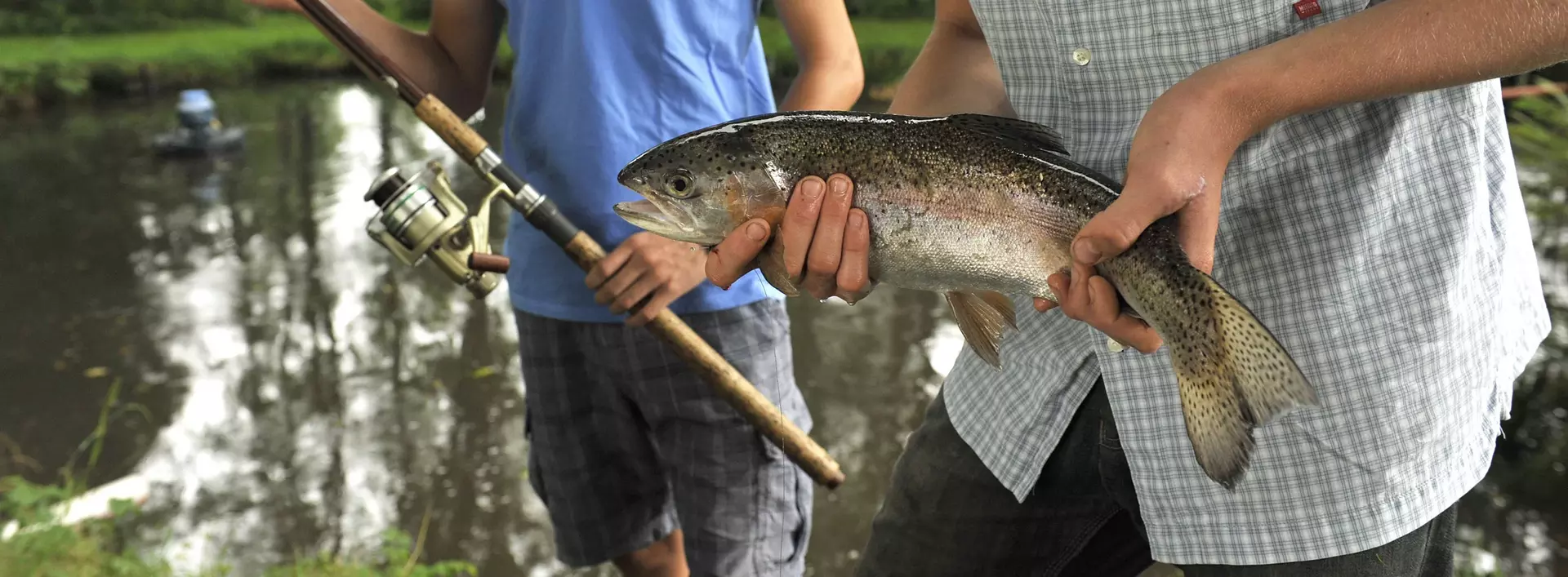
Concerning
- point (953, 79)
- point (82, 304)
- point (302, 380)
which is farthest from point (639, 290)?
point (82, 304)

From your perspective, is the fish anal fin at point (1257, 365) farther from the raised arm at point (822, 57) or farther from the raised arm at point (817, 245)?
the raised arm at point (822, 57)

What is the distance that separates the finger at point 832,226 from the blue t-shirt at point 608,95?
1.12 m

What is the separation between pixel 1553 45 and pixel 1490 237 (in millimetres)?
378

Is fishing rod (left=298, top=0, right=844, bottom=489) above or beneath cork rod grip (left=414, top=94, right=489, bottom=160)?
beneath

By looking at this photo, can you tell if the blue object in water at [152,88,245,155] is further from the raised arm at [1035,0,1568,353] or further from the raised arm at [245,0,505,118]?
the raised arm at [1035,0,1568,353]

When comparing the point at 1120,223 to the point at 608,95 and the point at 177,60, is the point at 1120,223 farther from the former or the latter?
the point at 177,60

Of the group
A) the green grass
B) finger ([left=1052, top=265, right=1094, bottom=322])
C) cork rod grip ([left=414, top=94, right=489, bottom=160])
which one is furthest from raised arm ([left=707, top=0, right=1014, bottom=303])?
the green grass

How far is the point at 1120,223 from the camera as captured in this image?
1.26 metres

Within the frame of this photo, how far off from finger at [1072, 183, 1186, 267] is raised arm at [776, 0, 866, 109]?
4.95ft

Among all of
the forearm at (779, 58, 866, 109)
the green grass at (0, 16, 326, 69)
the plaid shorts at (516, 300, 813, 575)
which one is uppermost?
the forearm at (779, 58, 866, 109)

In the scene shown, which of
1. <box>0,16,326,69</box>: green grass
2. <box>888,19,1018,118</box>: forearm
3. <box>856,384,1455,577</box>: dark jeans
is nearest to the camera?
<box>856,384,1455,577</box>: dark jeans

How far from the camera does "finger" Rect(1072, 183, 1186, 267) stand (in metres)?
1.25

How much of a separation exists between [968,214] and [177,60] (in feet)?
69.6

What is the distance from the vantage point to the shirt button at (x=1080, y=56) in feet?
5.18
